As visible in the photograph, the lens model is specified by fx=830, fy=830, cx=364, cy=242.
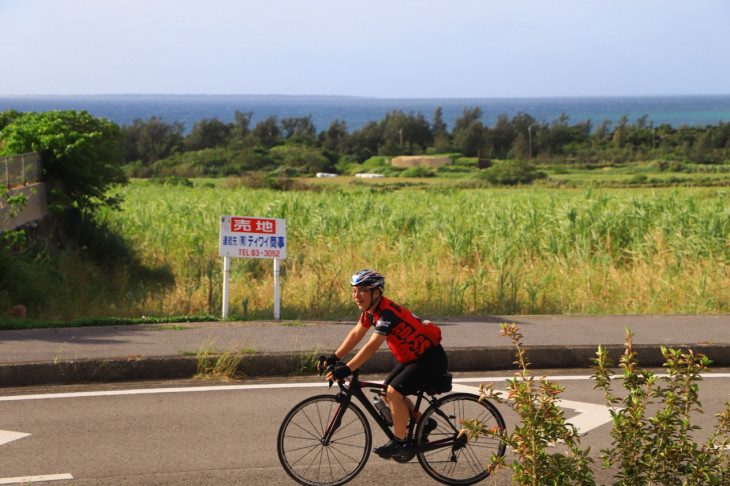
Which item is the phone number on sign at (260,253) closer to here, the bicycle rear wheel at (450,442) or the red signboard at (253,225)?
the red signboard at (253,225)

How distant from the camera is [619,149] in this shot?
69500 mm

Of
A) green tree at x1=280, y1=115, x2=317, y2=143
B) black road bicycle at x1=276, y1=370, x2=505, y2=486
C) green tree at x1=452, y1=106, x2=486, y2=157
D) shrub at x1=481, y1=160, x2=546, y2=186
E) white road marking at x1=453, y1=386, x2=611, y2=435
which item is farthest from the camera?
green tree at x1=280, y1=115, x2=317, y2=143

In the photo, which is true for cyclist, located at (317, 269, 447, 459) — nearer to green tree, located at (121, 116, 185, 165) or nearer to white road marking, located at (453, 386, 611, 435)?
white road marking, located at (453, 386, 611, 435)

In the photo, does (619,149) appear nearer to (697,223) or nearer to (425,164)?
(425,164)

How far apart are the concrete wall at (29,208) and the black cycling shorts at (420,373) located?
8740mm

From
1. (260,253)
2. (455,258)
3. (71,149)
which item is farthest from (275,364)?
(71,149)

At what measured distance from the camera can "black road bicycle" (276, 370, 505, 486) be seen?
211 inches

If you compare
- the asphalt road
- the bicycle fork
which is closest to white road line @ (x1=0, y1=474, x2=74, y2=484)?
the asphalt road

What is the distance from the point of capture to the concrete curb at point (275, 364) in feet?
25.7

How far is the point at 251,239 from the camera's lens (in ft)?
32.8

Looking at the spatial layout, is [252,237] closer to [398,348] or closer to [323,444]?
[323,444]

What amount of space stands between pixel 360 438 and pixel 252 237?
4912mm

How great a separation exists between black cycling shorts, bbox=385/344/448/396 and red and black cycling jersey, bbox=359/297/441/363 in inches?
1.6

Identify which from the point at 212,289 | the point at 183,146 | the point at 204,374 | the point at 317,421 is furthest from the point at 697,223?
the point at 183,146
